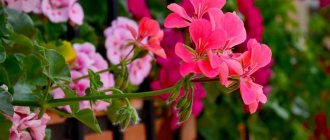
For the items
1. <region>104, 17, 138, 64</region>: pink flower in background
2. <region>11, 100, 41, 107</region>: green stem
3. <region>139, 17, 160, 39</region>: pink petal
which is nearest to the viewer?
<region>11, 100, 41, 107</region>: green stem

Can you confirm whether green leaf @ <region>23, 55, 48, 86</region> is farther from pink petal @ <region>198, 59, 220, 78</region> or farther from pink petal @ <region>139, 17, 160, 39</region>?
pink petal @ <region>198, 59, 220, 78</region>

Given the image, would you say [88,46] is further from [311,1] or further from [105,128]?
[311,1]

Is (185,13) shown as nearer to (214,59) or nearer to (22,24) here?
(214,59)

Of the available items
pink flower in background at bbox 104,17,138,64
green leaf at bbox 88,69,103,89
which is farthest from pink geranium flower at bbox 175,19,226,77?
pink flower in background at bbox 104,17,138,64

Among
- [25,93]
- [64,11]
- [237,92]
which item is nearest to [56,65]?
[25,93]

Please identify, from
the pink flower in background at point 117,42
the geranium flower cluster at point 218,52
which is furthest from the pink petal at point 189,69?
the pink flower in background at point 117,42

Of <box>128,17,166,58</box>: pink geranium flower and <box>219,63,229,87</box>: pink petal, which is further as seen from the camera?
<box>128,17,166,58</box>: pink geranium flower
